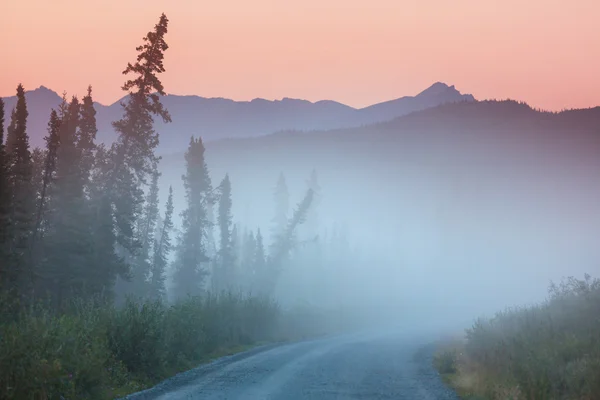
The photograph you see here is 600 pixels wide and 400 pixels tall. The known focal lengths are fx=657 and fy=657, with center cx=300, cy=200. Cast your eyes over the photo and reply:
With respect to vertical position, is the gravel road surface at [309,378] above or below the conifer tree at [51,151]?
below

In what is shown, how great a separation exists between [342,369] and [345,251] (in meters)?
98.9

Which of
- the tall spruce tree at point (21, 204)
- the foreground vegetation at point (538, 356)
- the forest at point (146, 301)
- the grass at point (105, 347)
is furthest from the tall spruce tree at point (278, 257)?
the foreground vegetation at point (538, 356)

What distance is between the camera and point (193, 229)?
239 ft

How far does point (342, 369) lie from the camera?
74.4ft

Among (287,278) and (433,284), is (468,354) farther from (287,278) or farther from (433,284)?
(433,284)

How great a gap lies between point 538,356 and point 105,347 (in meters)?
11.7

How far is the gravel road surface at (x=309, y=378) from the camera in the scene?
16531 millimetres

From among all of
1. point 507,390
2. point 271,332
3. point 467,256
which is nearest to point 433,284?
point 467,256

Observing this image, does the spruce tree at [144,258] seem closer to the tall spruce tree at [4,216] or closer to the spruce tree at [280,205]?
the tall spruce tree at [4,216]

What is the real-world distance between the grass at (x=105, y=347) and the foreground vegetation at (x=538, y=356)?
919cm

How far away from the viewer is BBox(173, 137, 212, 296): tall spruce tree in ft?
221

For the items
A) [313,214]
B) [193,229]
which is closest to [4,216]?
[193,229]

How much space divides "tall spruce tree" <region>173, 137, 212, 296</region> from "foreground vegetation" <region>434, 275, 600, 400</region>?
1722 inches

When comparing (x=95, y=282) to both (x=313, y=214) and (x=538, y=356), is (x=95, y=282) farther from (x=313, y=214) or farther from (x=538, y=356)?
(x=313, y=214)
